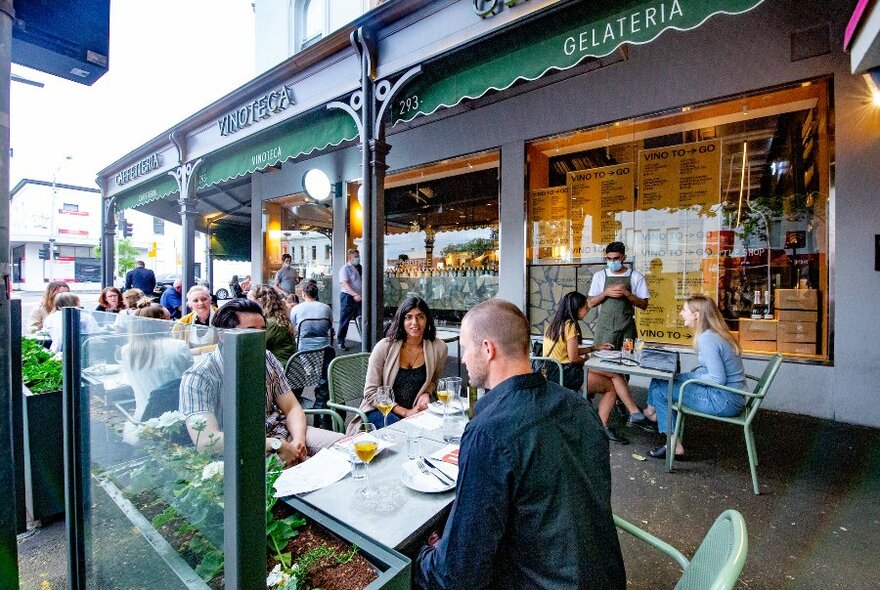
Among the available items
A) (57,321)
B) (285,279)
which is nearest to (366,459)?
(57,321)

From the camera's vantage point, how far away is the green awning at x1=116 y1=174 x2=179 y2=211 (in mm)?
8434

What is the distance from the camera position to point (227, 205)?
1394 cm

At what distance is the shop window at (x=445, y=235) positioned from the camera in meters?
7.93

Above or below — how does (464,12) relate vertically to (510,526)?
above

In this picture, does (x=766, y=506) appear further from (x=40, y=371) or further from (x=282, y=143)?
(x=282, y=143)

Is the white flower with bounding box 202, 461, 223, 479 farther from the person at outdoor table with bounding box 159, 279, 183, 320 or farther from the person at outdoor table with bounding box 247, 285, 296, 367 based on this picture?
the person at outdoor table with bounding box 159, 279, 183, 320

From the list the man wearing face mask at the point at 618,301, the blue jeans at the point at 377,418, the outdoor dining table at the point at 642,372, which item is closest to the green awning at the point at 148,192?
the blue jeans at the point at 377,418

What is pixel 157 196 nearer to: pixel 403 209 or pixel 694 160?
pixel 403 209

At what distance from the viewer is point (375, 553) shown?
1.26 meters

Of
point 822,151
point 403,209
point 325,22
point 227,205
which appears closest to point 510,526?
point 822,151

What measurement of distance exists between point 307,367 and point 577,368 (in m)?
2.83

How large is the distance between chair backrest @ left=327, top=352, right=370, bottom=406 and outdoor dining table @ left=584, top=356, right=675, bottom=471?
225cm

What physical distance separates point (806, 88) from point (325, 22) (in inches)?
362

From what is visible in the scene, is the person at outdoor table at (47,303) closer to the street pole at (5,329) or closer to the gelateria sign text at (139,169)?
the gelateria sign text at (139,169)
